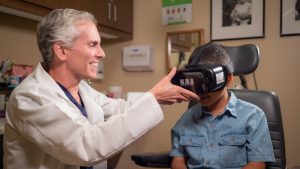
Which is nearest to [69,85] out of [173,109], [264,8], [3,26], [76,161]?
[76,161]

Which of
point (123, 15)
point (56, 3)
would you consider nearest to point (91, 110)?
point (56, 3)

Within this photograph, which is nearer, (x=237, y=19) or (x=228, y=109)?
(x=228, y=109)

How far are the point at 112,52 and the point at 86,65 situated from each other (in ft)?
5.42

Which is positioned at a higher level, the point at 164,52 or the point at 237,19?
the point at 237,19

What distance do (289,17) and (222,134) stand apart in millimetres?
1155

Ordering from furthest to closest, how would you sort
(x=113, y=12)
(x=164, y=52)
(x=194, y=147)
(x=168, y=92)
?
(x=164, y=52) < (x=113, y=12) < (x=194, y=147) < (x=168, y=92)

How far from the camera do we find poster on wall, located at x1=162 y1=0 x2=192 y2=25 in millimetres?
2314

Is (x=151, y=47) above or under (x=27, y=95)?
above

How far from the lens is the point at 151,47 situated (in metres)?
2.47

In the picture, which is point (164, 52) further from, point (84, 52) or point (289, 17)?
point (84, 52)

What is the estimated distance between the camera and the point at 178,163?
1315 millimetres

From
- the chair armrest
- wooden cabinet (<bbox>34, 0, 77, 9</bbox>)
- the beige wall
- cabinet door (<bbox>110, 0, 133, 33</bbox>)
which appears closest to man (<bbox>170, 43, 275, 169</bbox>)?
the chair armrest

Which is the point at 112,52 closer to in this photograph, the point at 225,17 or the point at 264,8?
the point at 225,17

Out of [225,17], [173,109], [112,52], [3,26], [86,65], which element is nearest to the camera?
[86,65]
